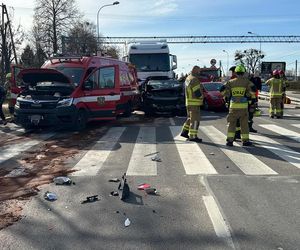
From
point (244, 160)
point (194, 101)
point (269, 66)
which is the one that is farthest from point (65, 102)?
point (269, 66)

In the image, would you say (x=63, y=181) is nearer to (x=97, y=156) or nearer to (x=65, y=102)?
(x=97, y=156)

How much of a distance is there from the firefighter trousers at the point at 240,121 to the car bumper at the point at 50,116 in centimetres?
460

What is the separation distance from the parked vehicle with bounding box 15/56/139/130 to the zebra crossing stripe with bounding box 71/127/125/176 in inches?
48.0

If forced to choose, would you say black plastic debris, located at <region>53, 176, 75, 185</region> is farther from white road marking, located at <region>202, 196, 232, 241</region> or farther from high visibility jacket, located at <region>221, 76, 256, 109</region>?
high visibility jacket, located at <region>221, 76, 256, 109</region>

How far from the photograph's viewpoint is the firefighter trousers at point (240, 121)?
33.8ft

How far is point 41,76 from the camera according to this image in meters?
13.3

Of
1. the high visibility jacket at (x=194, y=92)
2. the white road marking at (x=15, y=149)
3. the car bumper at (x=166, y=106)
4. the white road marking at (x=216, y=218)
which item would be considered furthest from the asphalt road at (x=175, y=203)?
the car bumper at (x=166, y=106)

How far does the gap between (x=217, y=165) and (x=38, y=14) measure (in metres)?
54.7

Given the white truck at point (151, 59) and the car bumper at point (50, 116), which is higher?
the white truck at point (151, 59)

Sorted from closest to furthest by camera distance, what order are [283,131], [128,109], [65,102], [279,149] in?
1. [279,149]
2. [65,102]
3. [283,131]
4. [128,109]

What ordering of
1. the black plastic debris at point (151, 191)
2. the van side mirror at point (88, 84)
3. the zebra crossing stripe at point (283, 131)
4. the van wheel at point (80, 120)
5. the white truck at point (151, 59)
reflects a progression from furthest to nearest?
the white truck at point (151, 59) → the van side mirror at point (88, 84) → the van wheel at point (80, 120) → the zebra crossing stripe at point (283, 131) → the black plastic debris at point (151, 191)

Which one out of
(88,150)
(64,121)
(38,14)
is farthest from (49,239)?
(38,14)

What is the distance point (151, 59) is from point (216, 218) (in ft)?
58.8

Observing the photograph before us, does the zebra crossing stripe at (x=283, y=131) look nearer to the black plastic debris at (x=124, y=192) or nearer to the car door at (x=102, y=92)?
the car door at (x=102, y=92)
